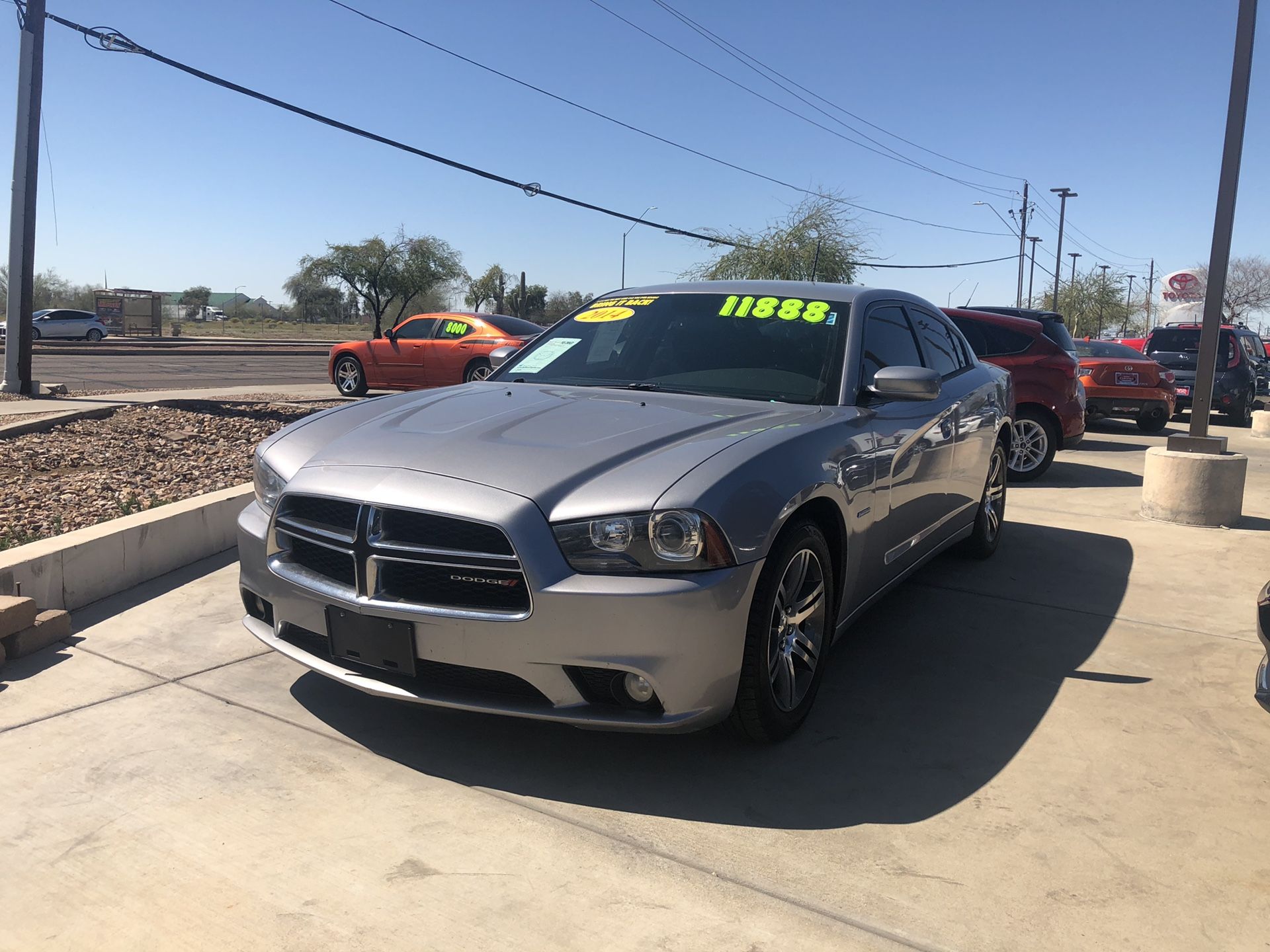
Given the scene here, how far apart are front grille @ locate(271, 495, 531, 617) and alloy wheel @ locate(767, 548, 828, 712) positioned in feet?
2.86

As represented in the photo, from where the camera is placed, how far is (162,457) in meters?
8.20

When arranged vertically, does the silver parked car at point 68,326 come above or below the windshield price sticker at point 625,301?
above

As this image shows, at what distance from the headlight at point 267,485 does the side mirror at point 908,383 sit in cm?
228

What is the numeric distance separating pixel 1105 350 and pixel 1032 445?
6574mm

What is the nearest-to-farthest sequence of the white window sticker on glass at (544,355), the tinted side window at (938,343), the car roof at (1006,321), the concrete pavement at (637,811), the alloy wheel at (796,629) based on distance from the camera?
the concrete pavement at (637,811)
the alloy wheel at (796,629)
the white window sticker on glass at (544,355)
the tinted side window at (938,343)
the car roof at (1006,321)

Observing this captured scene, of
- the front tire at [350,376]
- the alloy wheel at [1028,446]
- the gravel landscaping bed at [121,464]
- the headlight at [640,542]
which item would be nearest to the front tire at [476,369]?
the front tire at [350,376]

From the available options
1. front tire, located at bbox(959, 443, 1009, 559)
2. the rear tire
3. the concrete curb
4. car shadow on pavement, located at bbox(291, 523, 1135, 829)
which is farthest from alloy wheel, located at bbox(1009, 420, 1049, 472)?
the concrete curb

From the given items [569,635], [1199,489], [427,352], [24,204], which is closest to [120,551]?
[569,635]

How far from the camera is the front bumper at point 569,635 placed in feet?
9.32

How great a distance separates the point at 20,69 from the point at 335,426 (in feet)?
39.2

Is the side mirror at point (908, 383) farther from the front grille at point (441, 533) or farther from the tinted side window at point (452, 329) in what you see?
the tinted side window at point (452, 329)

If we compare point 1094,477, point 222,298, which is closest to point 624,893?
point 1094,477

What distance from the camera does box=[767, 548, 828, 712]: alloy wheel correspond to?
3299 millimetres

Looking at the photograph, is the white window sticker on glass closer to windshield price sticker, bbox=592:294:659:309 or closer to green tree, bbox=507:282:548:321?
windshield price sticker, bbox=592:294:659:309
